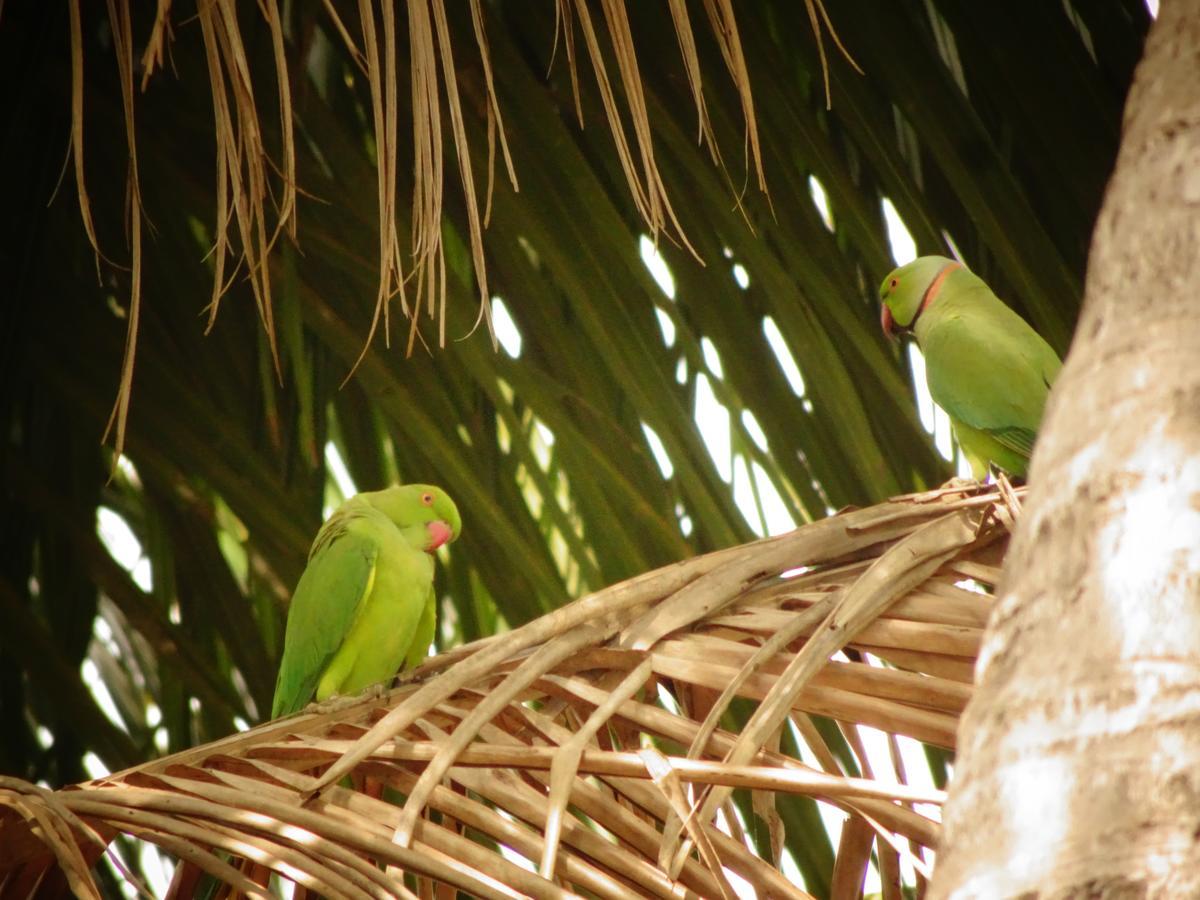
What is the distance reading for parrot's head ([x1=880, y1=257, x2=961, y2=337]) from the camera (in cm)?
277

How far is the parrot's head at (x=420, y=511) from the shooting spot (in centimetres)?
236

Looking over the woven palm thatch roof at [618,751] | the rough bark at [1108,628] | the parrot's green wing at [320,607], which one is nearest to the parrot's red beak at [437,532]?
the parrot's green wing at [320,607]

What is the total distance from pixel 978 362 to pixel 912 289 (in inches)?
11.7

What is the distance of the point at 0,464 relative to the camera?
7.14 ft

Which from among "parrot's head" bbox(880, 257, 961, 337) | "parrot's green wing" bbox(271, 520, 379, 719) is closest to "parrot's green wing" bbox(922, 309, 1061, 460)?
"parrot's head" bbox(880, 257, 961, 337)

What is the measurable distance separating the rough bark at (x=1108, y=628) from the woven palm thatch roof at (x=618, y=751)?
0.41 metres

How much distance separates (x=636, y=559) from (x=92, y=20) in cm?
105

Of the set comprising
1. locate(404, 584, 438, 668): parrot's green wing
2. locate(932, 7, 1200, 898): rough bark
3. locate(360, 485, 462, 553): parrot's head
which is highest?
locate(360, 485, 462, 553): parrot's head

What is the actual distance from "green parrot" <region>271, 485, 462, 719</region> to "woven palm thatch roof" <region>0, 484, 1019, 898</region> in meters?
0.67

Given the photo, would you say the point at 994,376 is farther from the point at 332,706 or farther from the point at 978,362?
the point at 332,706

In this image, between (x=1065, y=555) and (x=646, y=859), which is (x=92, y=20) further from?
(x=1065, y=555)

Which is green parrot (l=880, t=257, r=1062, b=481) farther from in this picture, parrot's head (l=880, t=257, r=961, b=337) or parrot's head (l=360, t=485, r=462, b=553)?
parrot's head (l=360, t=485, r=462, b=553)

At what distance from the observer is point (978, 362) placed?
8.32 feet

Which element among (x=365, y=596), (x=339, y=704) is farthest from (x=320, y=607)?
(x=339, y=704)
